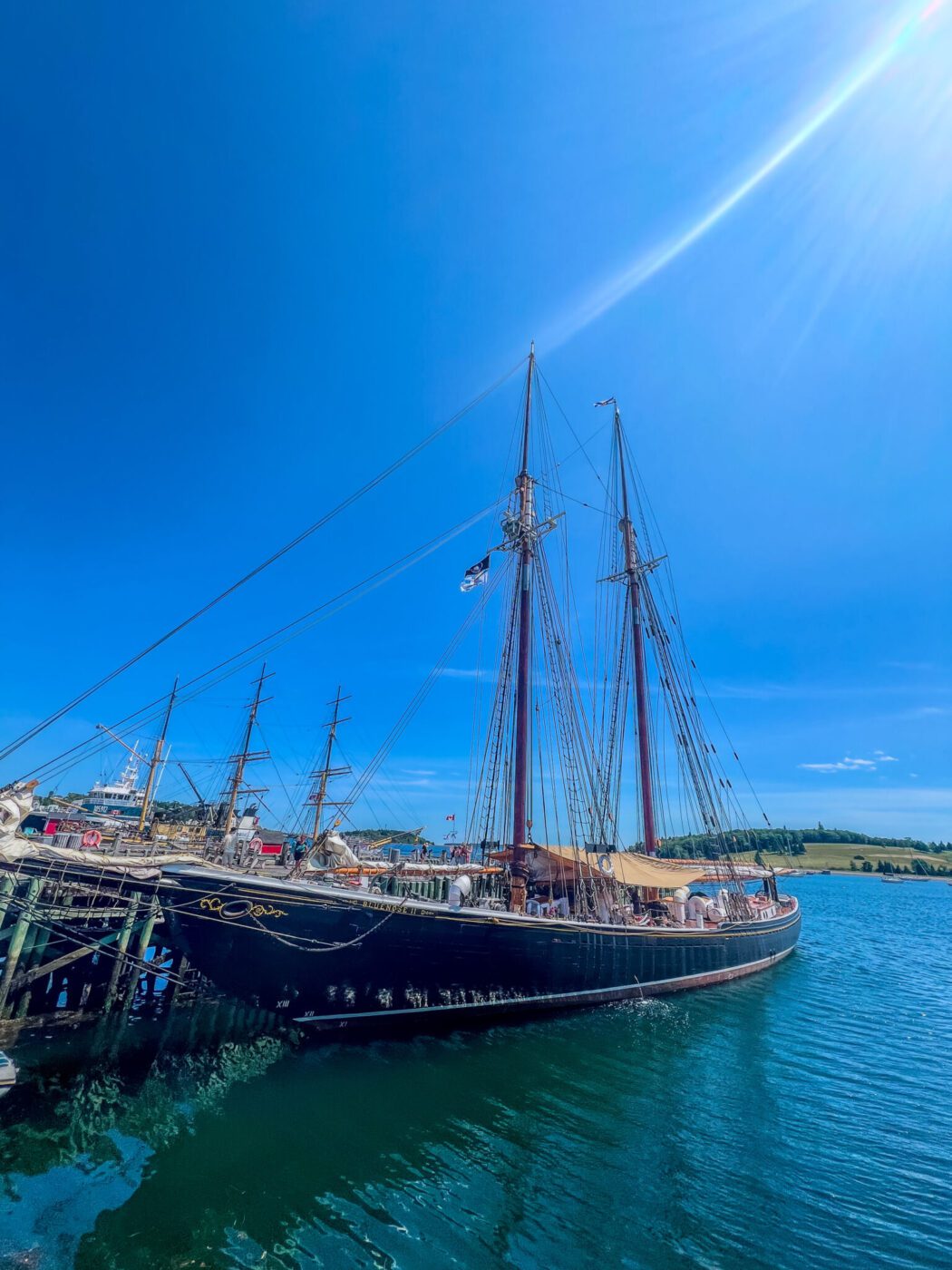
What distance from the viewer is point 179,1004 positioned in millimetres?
17625

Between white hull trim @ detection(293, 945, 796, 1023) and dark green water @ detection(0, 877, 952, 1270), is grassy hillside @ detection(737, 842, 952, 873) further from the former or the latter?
dark green water @ detection(0, 877, 952, 1270)

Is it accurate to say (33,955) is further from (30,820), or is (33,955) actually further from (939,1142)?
(939,1142)

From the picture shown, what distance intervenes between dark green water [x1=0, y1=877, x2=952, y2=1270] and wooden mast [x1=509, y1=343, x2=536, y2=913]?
3.98 metres

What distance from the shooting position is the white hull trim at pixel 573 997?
519 inches

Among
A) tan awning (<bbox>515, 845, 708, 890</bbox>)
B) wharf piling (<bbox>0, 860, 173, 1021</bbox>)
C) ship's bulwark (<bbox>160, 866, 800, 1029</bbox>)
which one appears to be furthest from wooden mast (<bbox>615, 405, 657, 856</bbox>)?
wharf piling (<bbox>0, 860, 173, 1021</bbox>)

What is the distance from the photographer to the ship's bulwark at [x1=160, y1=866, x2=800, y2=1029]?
39.8 feet

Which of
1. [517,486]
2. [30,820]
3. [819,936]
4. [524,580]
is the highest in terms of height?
[517,486]

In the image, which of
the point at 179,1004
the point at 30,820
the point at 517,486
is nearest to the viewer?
the point at 179,1004

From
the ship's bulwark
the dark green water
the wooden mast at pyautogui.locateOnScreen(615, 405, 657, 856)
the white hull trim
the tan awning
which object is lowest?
the dark green water

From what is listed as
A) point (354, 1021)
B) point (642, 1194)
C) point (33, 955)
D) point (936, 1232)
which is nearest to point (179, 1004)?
point (33, 955)

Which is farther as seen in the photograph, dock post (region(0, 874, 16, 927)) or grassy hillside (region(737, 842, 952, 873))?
grassy hillside (region(737, 842, 952, 873))

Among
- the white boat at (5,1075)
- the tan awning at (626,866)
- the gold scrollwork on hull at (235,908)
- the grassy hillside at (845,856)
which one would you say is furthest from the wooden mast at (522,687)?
the grassy hillside at (845,856)

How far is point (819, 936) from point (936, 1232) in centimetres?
3935

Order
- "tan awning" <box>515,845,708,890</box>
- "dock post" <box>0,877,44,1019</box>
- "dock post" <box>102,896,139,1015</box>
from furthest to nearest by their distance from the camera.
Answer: "tan awning" <box>515,845,708,890</box>
"dock post" <box>102,896,139,1015</box>
"dock post" <box>0,877,44,1019</box>
